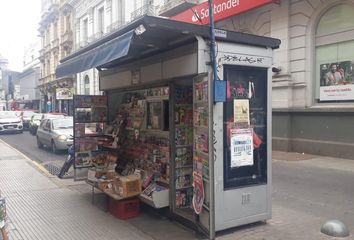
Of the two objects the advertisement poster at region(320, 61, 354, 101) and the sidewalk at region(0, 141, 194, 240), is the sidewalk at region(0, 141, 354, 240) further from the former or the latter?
the advertisement poster at region(320, 61, 354, 101)

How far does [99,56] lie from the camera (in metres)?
6.14

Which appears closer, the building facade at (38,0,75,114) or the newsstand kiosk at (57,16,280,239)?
the newsstand kiosk at (57,16,280,239)

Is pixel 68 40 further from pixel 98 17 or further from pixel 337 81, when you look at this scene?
pixel 337 81

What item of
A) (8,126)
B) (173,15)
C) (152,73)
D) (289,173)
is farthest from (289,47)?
(8,126)

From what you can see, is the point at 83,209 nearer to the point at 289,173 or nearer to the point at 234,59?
the point at 234,59

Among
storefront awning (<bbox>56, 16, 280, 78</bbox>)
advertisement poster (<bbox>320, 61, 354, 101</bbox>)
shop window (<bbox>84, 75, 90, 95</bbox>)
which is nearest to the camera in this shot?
storefront awning (<bbox>56, 16, 280, 78</bbox>)

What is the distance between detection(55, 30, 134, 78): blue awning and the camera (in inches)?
212

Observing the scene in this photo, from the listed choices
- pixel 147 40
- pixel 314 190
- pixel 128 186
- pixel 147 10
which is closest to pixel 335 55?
pixel 314 190

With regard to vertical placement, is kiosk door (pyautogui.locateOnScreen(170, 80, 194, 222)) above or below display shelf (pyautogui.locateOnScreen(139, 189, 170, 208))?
above

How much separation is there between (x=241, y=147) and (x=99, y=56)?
99.9 inches

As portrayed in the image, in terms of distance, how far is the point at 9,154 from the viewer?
15523 millimetres

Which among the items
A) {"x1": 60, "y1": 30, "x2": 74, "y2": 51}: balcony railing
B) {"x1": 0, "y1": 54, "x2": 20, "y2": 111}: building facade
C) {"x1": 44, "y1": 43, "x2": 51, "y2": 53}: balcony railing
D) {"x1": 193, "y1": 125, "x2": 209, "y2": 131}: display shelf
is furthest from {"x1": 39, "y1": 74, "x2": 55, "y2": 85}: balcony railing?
{"x1": 193, "y1": 125, "x2": 209, "y2": 131}: display shelf

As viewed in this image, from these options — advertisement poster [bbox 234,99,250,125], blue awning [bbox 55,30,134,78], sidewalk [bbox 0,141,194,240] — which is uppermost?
blue awning [bbox 55,30,134,78]

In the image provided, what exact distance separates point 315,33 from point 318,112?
2.96 metres
